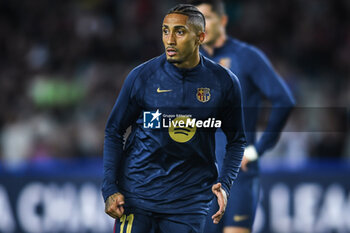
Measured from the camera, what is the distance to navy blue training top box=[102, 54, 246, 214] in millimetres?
3568

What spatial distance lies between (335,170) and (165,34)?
Result: 5.03 metres

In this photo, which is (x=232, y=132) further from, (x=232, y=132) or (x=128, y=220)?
(x=128, y=220)

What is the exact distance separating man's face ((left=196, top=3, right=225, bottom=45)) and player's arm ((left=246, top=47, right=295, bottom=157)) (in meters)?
0.29

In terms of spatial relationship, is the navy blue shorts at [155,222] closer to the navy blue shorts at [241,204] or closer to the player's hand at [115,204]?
the player's hand at [115,204]

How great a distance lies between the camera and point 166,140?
3.57 metres

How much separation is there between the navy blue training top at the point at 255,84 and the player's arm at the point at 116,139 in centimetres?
150

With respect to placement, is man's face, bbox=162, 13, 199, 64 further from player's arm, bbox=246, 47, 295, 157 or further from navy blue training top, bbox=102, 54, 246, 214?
player's arm, bbox=246, 47, 295, 157

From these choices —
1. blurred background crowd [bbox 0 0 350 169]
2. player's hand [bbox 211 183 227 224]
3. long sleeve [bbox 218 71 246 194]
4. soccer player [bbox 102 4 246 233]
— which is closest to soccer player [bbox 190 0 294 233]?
long sleeve [bbox 218 71 246 194]

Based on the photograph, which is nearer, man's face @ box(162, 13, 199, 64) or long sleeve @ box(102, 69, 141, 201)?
man's face @ box(162, 13, 199, 64)

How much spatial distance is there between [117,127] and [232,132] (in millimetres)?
648

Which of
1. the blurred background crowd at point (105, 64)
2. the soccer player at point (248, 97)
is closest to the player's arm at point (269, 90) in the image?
the soccer player at point (248, 97)

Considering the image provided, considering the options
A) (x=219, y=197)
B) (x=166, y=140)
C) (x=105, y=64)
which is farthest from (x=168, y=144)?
(x=105, y=64)

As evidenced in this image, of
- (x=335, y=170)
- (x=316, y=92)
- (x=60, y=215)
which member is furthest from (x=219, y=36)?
(x=316, y=92)

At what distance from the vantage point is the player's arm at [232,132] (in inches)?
144
